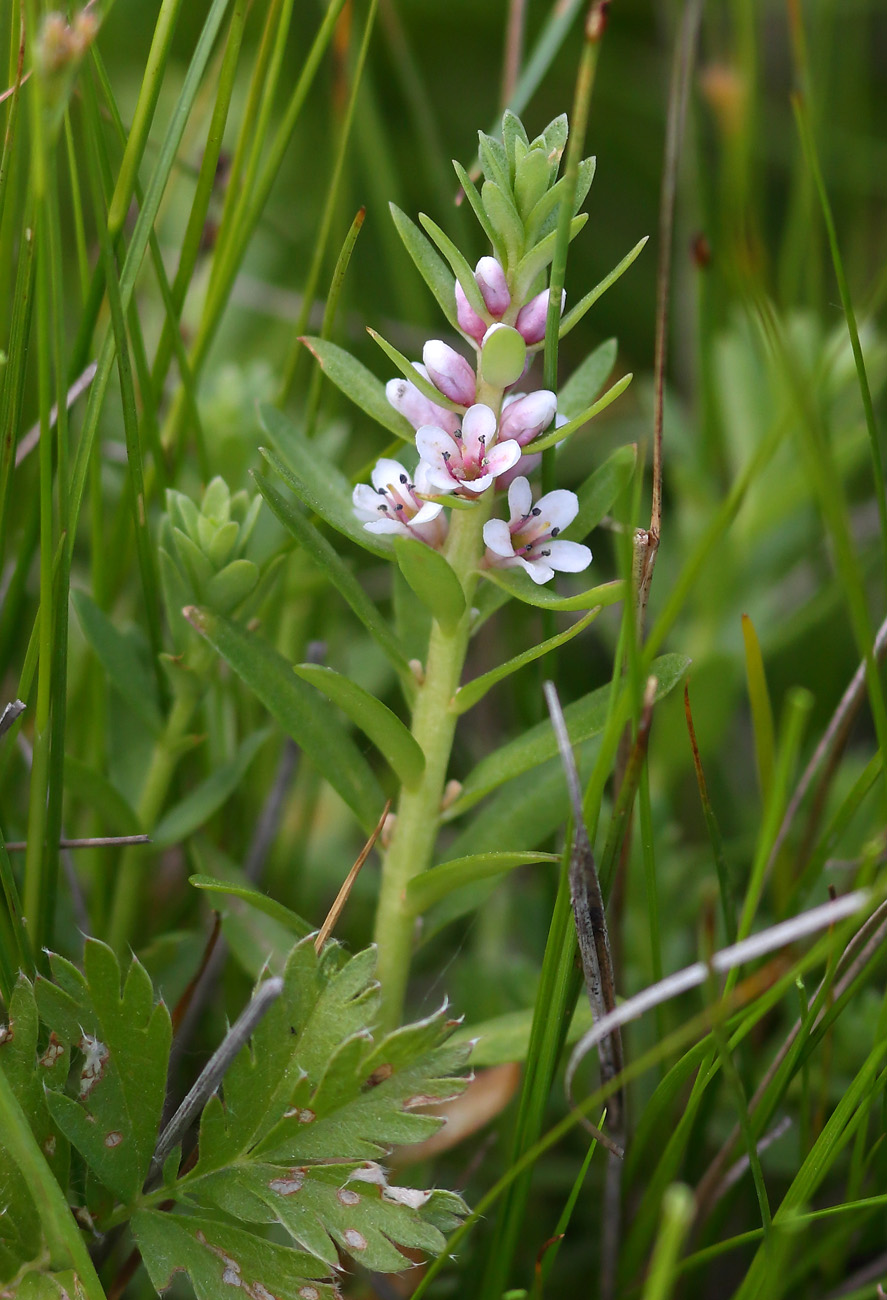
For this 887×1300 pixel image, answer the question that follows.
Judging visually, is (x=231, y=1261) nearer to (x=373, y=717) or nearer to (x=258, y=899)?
(x=258, y=899)

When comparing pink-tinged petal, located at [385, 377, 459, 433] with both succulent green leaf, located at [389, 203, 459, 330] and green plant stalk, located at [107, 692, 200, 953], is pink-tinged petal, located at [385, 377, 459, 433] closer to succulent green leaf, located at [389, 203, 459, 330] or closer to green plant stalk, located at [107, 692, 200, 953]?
succulent green leaf, located at [389, 203, 459, 330]

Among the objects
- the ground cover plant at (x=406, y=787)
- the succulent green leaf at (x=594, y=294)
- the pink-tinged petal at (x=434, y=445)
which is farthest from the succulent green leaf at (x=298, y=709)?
the succulent green leaf at (x=594, y=294)

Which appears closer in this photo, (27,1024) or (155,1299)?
(27,1024)

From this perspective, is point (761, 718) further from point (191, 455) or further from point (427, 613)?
point (191, 455)

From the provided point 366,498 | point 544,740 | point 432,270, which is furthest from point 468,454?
point 544,740

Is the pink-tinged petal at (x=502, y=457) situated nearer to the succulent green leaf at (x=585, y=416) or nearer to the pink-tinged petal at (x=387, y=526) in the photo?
the succulent green leaf at (x=585, y=416)

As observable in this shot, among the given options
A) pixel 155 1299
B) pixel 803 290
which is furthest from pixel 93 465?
pixel 803 290

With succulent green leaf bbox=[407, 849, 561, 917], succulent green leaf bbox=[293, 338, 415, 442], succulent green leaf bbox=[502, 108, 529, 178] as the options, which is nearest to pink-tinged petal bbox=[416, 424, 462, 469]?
succulent green leaf bbox=[293, 338, 415, 442]
